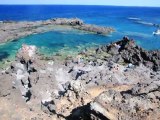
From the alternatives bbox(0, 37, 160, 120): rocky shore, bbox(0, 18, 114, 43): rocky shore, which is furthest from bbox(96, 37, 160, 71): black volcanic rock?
bbox(0, 18, 114, 43): rocky shore

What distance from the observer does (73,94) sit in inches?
600

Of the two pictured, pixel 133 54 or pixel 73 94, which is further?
pixel 133 54

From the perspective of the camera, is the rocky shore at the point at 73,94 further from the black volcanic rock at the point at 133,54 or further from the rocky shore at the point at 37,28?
→ the rocky shore at the point at 37,28

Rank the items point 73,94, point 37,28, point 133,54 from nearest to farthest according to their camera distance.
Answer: point 73,94 < point 133,54 < point 37,28

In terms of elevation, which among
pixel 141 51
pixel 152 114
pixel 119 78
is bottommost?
pixel 141 51

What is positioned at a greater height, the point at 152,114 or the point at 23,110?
the point at 152,114

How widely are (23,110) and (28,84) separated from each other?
4.81m

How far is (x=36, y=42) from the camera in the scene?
64.2m

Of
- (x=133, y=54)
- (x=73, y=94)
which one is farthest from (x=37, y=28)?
(x=73, y=94)

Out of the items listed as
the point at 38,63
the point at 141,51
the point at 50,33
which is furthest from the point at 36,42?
the point at 38,63

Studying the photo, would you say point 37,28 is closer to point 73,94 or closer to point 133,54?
point 133,54

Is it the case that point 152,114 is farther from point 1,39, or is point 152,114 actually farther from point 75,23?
point 75,23

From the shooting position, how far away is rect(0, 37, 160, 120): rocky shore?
1222 cm

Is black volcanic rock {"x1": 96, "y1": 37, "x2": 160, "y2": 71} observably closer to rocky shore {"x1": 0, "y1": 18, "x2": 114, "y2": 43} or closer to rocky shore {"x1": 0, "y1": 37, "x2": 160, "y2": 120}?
rocky shore {"x1": 0, "y1": 37, "x2": 160, "y2": 120}
